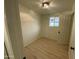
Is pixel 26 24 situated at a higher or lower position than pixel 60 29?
higher

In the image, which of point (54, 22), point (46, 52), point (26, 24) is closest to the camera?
point (46, 52)

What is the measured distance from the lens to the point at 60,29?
6289 millimetres

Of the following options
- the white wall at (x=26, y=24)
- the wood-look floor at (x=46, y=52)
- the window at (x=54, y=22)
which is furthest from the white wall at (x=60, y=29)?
the white wall at (x=26, y=24)

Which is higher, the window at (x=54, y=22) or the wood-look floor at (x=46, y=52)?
the window at (x=54, y=22)

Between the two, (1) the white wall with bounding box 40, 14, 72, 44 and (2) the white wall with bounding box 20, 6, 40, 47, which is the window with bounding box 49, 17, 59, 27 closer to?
(1) the white wall with bounding box 40, 14, 72, 44

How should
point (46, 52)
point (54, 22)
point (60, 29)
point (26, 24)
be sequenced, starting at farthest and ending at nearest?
point (54, 22) → point (60, 29) → point (26, 24) → point (46, 52)

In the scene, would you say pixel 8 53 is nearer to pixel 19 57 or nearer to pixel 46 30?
pixel 19 57

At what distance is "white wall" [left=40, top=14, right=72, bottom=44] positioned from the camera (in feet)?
19.6

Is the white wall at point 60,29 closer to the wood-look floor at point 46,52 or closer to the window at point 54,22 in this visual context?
the window at point 54,22

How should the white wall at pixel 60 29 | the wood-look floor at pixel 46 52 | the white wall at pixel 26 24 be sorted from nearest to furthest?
the wood-look floor at pixel 46 52 < the white wall at pixel 26 24 < the white wall at pixel 60 29

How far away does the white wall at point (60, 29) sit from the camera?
599 centimetres

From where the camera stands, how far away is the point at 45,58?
13.0 ft

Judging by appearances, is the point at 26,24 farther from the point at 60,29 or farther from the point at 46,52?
the point at 60,29

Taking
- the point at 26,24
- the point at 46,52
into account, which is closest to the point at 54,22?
the point at 26,24
